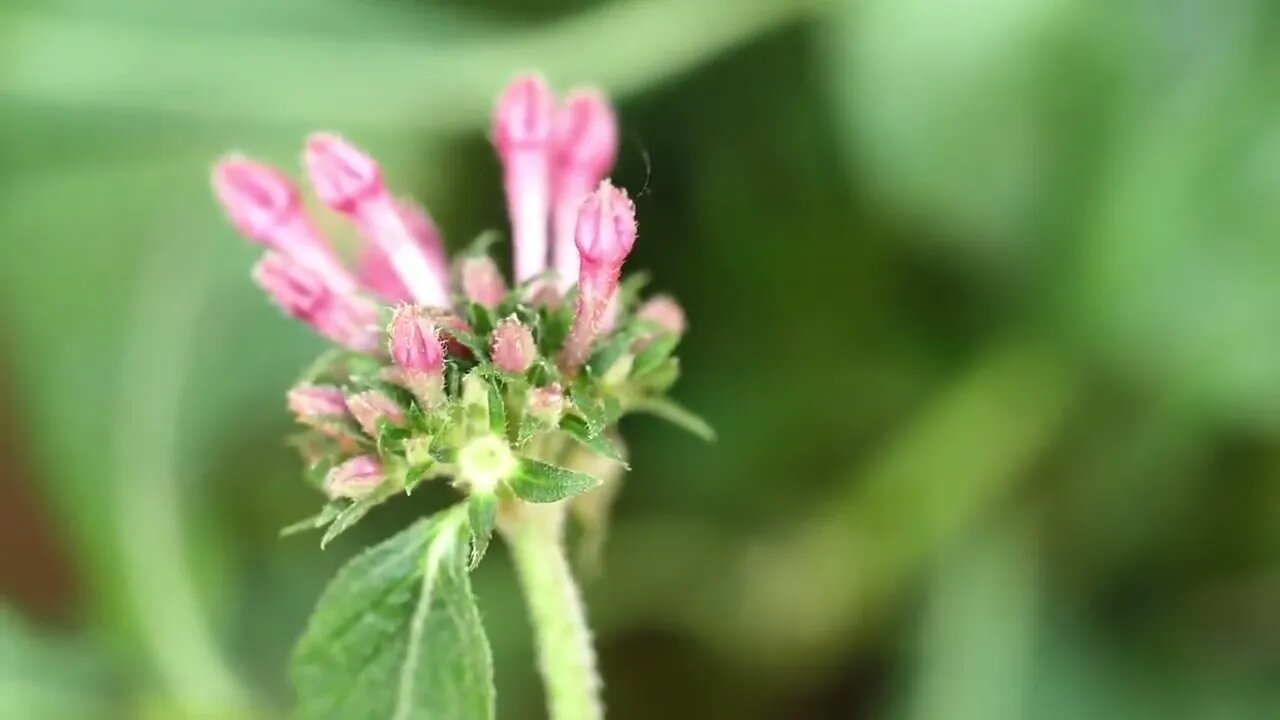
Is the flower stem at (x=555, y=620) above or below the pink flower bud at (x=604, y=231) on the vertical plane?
below

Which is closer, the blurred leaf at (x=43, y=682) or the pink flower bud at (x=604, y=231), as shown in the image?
the pink flower bud at (x=604, y=231)

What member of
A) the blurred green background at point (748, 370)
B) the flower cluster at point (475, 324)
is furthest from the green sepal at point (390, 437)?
the blurred green background at point (748, 370)

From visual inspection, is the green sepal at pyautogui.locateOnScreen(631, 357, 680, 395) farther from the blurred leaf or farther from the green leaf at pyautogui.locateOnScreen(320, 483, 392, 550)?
the blurred leaf

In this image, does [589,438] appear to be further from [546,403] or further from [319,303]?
[319,303]

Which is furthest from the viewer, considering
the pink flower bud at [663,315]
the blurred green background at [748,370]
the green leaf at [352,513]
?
the blurred green background at [748,370]

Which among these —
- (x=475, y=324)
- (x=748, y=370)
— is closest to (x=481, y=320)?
(x=475, y=324)

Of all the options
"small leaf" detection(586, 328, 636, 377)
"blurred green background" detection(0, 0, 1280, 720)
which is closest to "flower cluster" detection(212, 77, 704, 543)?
"small leaf" detection(586, 328, 636, 377)

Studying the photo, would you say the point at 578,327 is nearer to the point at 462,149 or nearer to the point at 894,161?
the point at 894,161

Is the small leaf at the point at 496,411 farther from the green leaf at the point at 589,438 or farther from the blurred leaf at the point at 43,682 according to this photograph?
the blurred leaf at the point at 43,682
